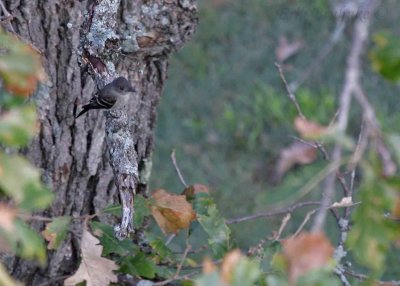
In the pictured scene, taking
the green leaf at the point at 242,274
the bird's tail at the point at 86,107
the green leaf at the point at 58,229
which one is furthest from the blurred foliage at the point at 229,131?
the green leaf at the point at 242,274

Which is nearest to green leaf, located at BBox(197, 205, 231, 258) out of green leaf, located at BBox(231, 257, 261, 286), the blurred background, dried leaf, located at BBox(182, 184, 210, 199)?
dried leaf, located at BBox(182, 184, 210, 199)

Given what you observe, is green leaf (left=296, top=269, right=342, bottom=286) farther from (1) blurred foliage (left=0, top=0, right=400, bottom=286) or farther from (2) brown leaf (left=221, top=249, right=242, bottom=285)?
(1) blurred foliage (left=0, top=0, right=400, bottom=286)

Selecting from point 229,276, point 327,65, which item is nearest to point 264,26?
point 327,65

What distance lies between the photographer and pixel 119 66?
262cm

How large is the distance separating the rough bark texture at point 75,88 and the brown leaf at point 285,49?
3.10 meters

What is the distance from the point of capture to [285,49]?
5.76 m

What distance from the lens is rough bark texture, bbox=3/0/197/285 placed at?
97.8 inches

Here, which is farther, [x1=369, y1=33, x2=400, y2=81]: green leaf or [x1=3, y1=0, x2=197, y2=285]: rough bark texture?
[x1=3, y1=0, x2=197, y2=285]: rough bark texture

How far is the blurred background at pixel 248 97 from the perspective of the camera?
496cm

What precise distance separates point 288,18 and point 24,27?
3.88 metres

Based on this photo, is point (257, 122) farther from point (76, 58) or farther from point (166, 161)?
point (76, 58)

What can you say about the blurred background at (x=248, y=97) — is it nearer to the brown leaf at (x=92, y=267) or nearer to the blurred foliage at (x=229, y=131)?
the blurred foliage at (x=229, y=131)

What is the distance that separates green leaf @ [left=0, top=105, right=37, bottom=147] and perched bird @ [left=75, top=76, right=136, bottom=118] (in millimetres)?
1194

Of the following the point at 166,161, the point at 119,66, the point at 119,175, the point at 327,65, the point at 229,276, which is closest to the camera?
the point at 229,276
